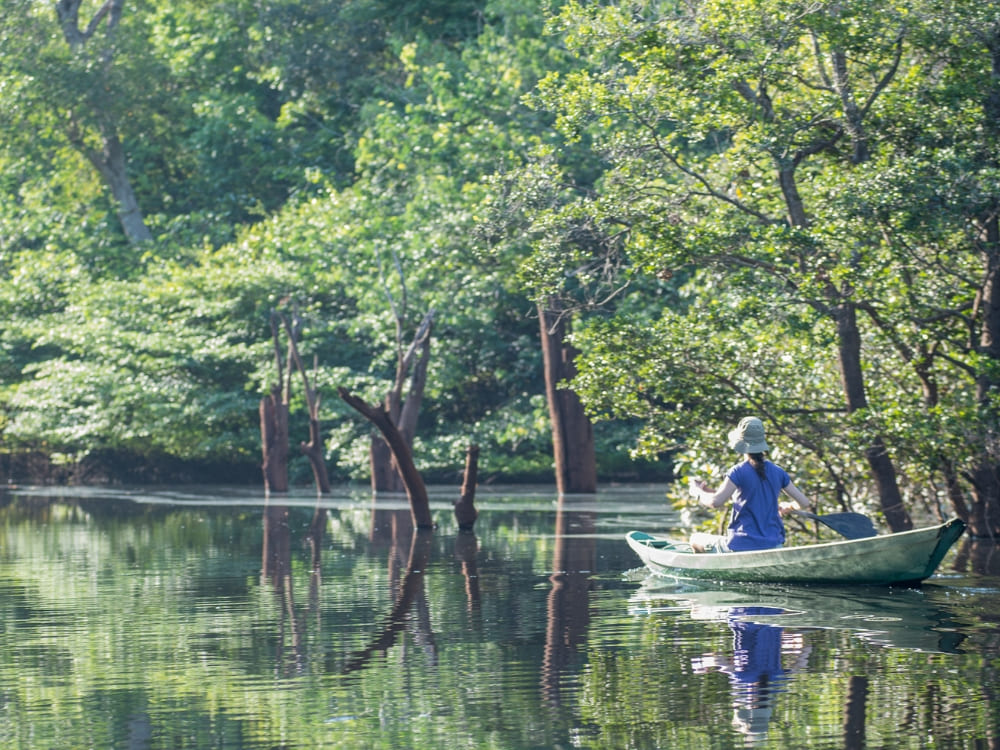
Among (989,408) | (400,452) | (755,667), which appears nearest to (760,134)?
(989,408)

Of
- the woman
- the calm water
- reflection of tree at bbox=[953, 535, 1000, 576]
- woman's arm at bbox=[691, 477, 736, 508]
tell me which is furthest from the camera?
reflection of tree at bbox=[953, 535, 1000, 576]

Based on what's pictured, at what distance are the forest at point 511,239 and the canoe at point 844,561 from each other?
347 cm

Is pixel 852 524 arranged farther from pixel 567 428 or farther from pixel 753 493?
pixel 567 428

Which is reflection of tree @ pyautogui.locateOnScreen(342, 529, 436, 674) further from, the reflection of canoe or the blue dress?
the blue dress

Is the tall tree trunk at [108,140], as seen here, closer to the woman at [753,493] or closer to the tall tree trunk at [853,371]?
the tall tree trunk at [853,371]

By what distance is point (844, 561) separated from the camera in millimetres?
14594

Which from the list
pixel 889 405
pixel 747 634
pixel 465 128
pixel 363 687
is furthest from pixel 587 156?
pixel 363 687

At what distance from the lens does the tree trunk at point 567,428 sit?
34156mm

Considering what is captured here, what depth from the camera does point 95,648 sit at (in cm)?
1199

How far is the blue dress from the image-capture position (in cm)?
1471

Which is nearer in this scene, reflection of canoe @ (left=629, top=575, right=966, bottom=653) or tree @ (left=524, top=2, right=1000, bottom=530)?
reflection of canoe @ (left=629, top=575, right=966, bottom=653)

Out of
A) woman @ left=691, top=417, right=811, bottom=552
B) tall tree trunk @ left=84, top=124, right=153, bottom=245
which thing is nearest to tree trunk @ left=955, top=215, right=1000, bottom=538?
woman @ left=691, top=417, right=811, bottom=552

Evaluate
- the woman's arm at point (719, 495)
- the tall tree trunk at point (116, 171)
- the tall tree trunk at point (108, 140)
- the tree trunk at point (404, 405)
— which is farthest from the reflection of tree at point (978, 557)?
the tall tree trunk at point (116, 171)

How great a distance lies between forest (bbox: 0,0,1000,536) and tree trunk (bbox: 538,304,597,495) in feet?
0.29
